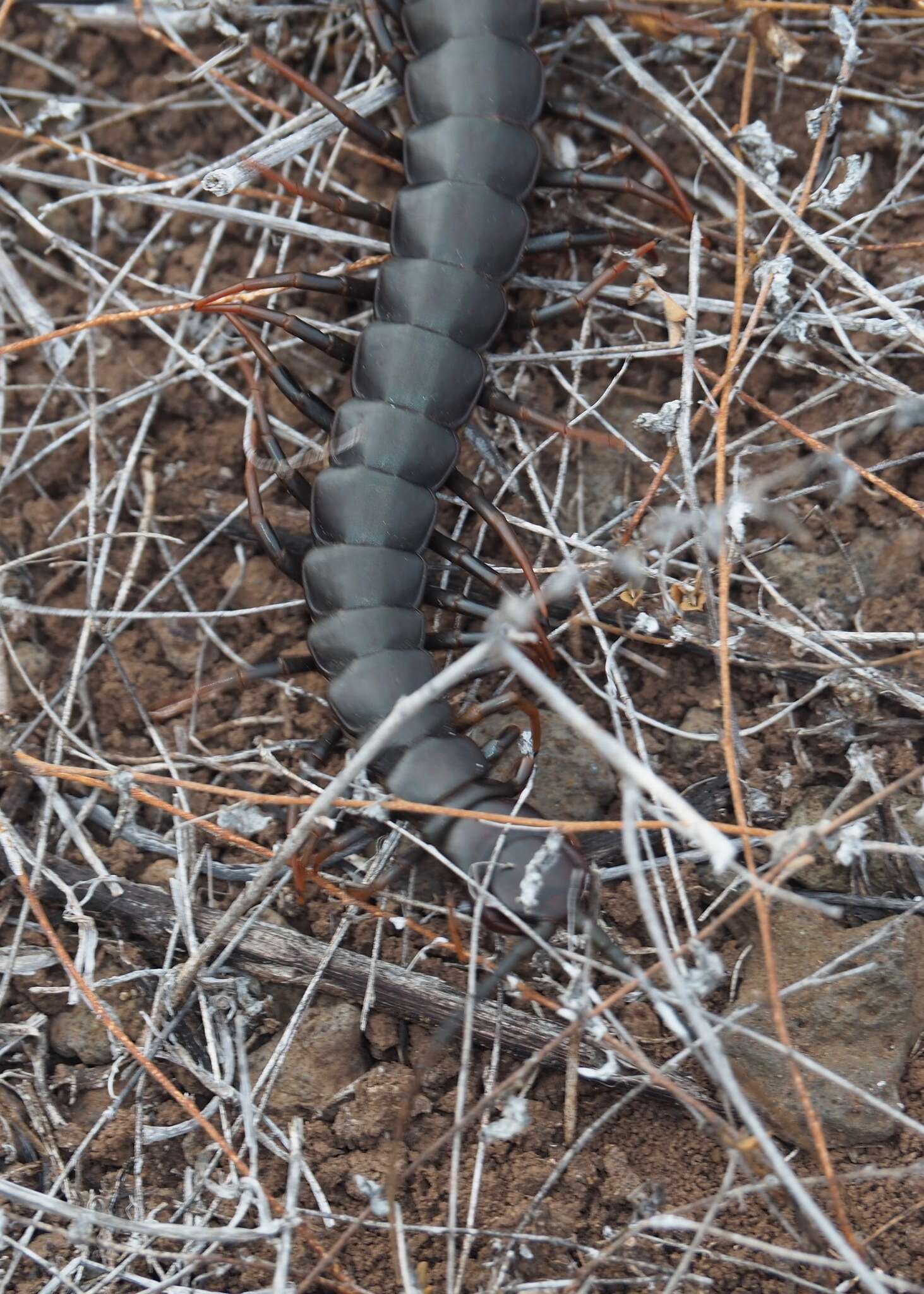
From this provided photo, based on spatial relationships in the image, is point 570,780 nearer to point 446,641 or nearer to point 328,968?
point 446,641

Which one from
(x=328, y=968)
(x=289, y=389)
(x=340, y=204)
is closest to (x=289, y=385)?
(x=289, y=389)

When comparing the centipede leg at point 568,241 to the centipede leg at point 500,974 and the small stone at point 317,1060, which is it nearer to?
the centipede leg at point 500,974

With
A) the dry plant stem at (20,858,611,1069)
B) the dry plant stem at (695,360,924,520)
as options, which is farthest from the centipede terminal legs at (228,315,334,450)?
the dry plant stem at (20,858,611,1069)

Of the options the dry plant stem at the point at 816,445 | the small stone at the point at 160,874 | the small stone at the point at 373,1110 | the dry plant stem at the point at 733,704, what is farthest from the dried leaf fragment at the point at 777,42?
the small stone at the point at 373,1110

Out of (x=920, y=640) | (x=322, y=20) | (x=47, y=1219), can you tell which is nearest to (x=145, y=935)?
(x=47, y=1219)

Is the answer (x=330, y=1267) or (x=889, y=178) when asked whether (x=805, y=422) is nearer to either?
(x=889, y=178)
